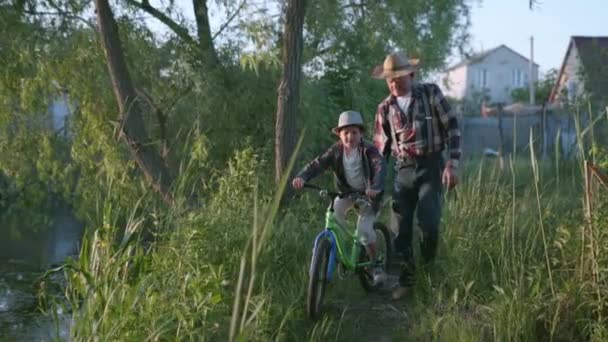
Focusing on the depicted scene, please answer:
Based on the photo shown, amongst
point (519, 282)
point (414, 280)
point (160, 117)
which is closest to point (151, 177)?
point (160, 117)

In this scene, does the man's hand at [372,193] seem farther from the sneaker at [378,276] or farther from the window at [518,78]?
the window at [518,78]

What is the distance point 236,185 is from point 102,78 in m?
5.46

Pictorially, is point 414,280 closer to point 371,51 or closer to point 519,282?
point 519,282

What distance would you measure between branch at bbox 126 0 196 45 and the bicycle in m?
6.25

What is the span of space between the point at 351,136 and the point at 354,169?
0.24 m

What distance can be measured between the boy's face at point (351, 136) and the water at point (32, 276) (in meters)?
2.20

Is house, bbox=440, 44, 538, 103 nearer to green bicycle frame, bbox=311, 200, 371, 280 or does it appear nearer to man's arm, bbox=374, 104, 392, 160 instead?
man's arm, bbox=374, 104, 392, 160

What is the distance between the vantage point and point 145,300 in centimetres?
471

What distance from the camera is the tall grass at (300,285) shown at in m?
4.54

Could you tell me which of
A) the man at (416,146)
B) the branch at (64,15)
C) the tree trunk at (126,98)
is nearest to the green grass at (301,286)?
the man at (416,146)

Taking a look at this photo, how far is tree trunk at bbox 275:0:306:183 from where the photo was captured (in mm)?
7258

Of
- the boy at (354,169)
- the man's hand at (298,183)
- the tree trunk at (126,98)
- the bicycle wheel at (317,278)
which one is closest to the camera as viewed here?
the bicycle wheel at (317,278)

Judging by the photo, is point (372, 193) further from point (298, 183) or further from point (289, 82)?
point (289, 82)

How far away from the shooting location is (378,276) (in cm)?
595
